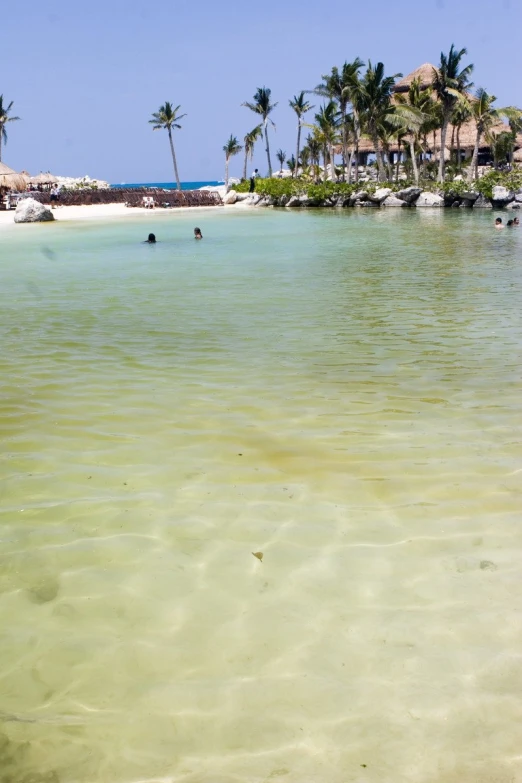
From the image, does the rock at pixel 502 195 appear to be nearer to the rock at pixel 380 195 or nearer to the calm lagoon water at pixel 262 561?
the rock at pixel 380 195

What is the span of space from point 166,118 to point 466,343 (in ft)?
220

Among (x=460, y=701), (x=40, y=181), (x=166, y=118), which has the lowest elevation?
(x=460, y=701)

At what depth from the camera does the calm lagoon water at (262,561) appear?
2080 millimetres

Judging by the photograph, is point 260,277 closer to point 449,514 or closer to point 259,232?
point 449,514

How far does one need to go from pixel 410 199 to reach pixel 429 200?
1433 mm

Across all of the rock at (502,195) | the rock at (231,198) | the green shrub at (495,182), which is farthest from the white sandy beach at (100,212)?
the rock at (502,195)

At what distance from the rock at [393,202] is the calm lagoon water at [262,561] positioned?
40303mm

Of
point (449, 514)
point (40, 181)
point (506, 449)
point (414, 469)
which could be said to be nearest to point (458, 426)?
point (506, 449)

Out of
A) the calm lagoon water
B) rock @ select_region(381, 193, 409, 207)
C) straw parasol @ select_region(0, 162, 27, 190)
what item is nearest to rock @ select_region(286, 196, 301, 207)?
rock @ select_region(381, 193, 409, 207)

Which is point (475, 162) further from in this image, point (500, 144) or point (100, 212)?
point (100, 212)

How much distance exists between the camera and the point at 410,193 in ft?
147

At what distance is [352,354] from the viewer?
23.0 feet

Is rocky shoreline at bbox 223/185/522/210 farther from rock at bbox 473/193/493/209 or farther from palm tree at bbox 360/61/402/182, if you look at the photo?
palm tree at bbox 360/61/402/182

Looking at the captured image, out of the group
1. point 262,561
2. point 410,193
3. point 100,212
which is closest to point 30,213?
point 100,212
